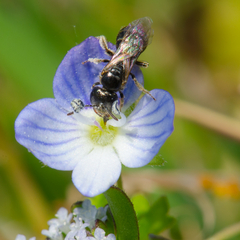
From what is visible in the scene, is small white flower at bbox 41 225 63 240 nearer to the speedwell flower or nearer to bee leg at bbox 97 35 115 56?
the speedwell flower

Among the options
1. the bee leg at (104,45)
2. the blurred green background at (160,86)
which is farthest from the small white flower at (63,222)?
the blurred green background at (160,86)

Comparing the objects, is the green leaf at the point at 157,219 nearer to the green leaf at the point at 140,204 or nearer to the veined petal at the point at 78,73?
the green leaf at the point at 140,204

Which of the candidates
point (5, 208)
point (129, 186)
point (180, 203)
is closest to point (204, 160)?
point (180, 203)

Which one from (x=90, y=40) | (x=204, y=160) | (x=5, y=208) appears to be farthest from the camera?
(x=204, y=160)

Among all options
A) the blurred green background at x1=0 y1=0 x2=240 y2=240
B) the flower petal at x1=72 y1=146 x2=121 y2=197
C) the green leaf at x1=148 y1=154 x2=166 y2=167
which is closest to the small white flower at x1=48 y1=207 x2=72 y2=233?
the flower petal at x1=72 y1=146 x2=121 y2=197

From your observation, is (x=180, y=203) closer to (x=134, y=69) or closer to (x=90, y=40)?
(x=134, y=69)

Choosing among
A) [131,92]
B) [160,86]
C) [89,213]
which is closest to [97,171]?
[89,213]
